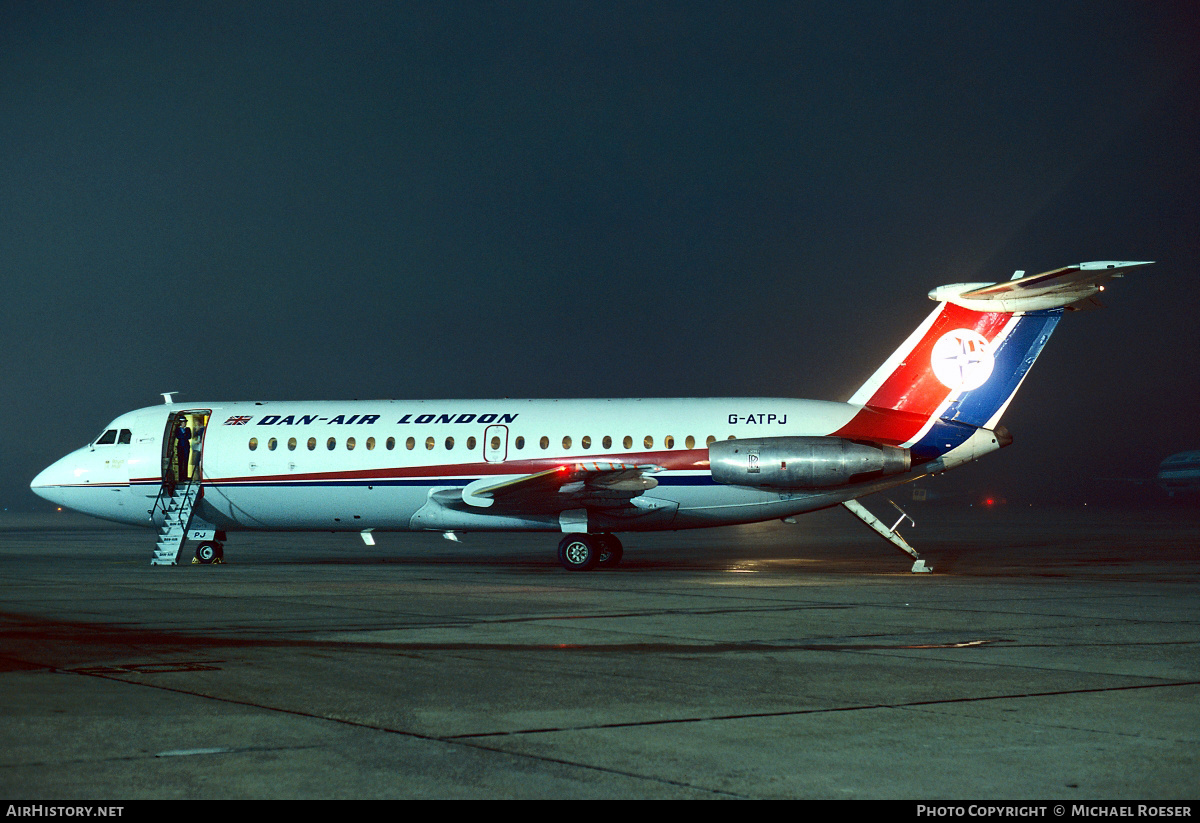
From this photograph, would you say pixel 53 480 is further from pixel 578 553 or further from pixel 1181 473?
pixel 1181 473

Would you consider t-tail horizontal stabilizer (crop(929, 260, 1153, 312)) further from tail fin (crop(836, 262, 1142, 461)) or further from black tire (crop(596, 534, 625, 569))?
black tire (crop(596, 534, 625, 569))

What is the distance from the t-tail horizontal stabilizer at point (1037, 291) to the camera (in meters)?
23.1

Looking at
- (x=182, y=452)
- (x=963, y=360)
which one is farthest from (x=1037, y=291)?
(x=182, y=452)

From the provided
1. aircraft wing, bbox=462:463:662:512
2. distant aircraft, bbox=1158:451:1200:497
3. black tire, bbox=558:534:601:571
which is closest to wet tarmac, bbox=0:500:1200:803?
aircraft wing, bbox=462:463:662:512

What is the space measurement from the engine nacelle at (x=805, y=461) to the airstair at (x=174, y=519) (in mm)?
12084

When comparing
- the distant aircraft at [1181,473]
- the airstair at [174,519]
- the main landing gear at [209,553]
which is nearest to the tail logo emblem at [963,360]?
the main landing gear at [209,553]

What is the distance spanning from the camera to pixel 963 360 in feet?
83.0

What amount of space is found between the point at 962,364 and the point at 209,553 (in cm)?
1709

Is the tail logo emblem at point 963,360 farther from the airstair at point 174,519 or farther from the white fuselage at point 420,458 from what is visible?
the airstair at point 174,519

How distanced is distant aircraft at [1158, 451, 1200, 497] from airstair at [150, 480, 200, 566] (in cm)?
10155

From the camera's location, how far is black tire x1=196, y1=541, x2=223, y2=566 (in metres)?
28.0

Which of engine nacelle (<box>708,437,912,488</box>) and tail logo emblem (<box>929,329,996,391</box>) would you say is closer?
engine nacelle (<box>708,437,912,488</box>)

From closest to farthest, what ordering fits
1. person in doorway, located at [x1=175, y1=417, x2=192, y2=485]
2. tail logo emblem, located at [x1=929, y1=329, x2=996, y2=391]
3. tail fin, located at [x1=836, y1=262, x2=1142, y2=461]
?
1. tail fin, located at [x1=836, y1=262, x2=1142, y2=461]
2. tail logo emblem, located at [x1=929, y1=329, x2=996, y2=391]
3. person in doorway, located at [x1=175, y1=417, x2=192, y2=485]

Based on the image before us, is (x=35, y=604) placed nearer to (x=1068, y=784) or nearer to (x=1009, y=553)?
(x=1068, y=784)
